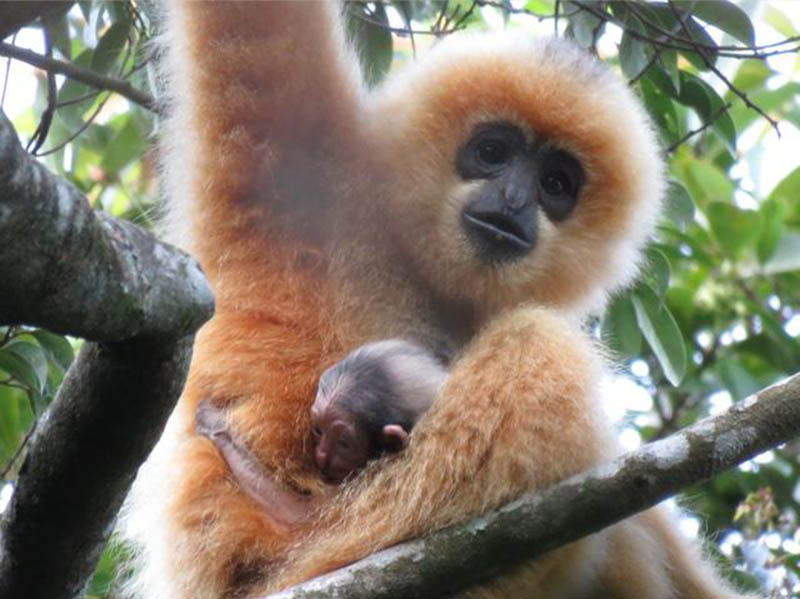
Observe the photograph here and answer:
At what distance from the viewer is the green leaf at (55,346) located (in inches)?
219

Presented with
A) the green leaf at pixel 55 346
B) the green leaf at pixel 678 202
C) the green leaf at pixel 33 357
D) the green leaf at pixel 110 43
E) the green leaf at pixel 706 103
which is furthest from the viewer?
the green leaf at pixel 678 202

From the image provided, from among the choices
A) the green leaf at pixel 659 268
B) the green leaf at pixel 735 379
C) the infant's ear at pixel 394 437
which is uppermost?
the infant's ear at pixel 394 437

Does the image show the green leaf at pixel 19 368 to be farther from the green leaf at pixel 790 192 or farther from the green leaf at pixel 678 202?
the green leaf at pixel 790 192

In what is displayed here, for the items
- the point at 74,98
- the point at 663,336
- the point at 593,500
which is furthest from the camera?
the point at 74,98

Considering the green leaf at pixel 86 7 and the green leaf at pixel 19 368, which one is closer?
the green leaf at pixel 19 368

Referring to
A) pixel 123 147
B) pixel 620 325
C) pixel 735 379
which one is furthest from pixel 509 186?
pixel 735 379

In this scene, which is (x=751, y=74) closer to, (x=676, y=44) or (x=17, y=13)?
(x=676, y=44)

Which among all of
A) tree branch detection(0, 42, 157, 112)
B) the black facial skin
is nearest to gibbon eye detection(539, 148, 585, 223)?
the black facial skin

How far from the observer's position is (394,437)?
4.99 metres

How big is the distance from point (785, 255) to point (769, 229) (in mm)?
203

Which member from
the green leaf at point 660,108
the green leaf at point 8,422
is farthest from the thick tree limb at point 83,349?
the green leaf at point 660,108

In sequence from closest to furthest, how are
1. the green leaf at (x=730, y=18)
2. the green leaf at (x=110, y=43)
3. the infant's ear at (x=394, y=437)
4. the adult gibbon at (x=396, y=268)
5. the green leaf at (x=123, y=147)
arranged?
1. the adult gibbon at (x=396, y=268)
2. the infant's ear at (x=394, y=437)
3. the green leaf at (x=730, y=18)
4. the green leaf at (x=110, y=43)
5. the green leaf at (x=123, y=147)

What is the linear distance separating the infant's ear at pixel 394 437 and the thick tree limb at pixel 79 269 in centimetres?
160

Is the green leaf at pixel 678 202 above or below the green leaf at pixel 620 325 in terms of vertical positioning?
above
